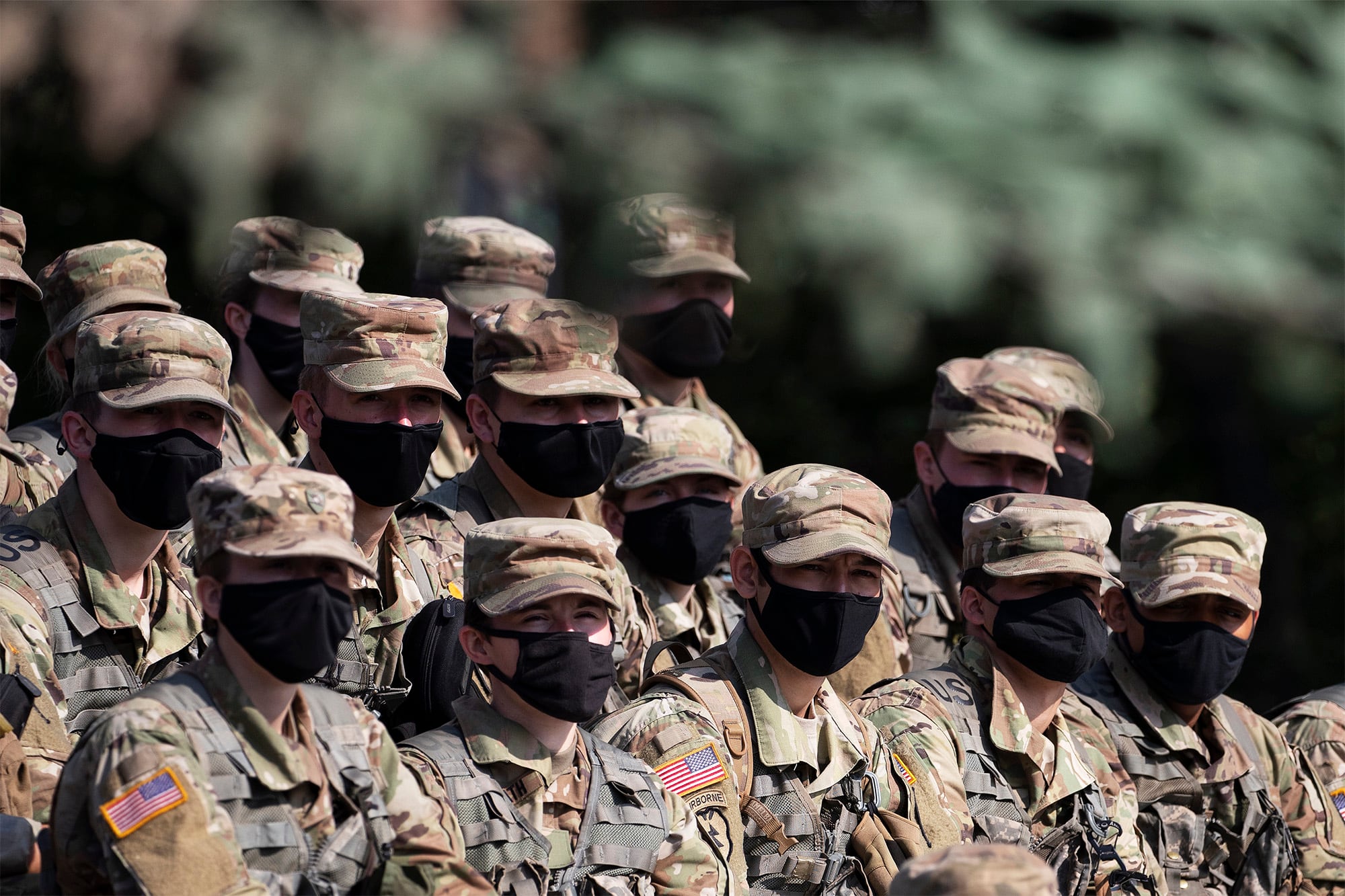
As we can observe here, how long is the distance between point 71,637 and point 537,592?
139cm

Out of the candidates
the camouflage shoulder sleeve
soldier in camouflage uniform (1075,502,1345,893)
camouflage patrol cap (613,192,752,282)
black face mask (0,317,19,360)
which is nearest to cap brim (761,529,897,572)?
soldier in camouflage uniform (1075,502,1345,893)

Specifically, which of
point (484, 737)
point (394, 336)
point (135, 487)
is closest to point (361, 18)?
point (484, 737)

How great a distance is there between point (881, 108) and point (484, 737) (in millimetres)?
3544

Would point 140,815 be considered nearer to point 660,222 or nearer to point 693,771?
point 693,771

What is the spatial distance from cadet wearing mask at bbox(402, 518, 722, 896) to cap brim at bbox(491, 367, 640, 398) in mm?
1245

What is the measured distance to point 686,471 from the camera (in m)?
6.39

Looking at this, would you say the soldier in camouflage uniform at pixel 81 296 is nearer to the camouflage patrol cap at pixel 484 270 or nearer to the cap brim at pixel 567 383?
the camouflage patrol cap at pixel 484 270

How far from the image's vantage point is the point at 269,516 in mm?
4086

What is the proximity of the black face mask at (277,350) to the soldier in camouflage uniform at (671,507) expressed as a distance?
4.13ft

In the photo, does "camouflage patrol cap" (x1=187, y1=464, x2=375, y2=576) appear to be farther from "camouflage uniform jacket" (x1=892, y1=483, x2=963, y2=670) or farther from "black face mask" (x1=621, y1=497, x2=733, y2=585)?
"camouflage uniform jacket" (x1=892, y1=483, x2=963, y2=670)

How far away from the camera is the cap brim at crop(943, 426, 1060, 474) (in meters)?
7.16

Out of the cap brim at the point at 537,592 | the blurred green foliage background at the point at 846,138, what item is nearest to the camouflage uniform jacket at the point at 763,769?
the cap brim at the point at 537,592

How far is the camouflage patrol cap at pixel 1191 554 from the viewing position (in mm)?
6402

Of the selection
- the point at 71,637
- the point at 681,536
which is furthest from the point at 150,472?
the point at 681,536
